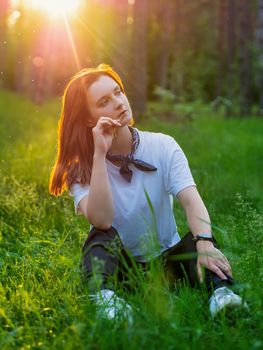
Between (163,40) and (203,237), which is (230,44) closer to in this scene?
(163,40)

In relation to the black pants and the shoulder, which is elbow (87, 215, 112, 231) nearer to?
the black pants

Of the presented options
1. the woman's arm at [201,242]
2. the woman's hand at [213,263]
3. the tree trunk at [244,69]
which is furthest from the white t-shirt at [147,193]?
the tree trunk at [244,69]

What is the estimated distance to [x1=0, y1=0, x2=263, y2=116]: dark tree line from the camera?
12594 mm

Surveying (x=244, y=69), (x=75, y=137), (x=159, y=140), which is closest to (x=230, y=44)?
(x=244, y=69)

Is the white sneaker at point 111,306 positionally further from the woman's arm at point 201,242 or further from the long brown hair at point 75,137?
the long brown hair at point 75,137

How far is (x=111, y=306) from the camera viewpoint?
275 centimetres

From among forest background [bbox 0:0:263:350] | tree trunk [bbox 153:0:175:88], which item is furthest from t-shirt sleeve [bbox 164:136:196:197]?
tree trunk [bbox 153:0:175:88]

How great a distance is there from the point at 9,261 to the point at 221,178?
3147 mm

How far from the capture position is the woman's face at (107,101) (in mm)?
3402

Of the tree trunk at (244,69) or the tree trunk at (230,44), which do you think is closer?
the tree trunk at (244,69)

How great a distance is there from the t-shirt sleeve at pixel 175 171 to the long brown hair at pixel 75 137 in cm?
44

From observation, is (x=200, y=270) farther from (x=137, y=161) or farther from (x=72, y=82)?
(x=72, y=82)

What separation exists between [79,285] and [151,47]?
98.2 ft

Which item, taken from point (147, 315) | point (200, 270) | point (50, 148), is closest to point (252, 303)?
point (200, 270)
